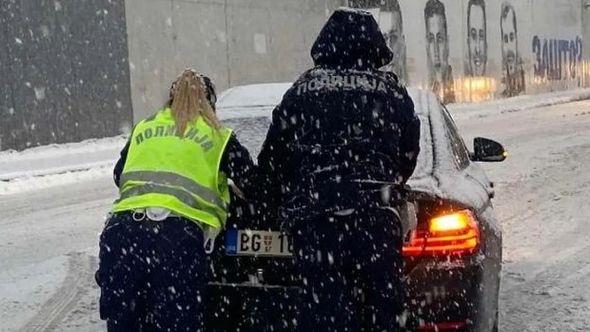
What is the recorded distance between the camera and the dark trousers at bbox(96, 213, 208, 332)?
11.3 ft

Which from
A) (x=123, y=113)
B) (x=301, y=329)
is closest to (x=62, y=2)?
(x=123, y=113)

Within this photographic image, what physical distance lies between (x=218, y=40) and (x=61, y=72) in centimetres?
521

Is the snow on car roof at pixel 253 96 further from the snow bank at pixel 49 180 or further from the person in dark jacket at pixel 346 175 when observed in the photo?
the snow bank at pixel 49 180

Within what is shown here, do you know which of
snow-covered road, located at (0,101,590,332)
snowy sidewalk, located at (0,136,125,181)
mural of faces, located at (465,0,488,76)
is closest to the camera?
snow-covered road, located at (0,101,590,332)

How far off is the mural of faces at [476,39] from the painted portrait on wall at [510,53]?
5.51 feet

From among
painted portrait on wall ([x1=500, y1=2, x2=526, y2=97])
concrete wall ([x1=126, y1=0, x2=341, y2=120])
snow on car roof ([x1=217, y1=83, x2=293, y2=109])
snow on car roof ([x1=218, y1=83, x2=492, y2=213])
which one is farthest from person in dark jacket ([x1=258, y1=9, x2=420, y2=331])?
painted portrait on wall ([x1=500, y1=2, x2=526, y2=97])

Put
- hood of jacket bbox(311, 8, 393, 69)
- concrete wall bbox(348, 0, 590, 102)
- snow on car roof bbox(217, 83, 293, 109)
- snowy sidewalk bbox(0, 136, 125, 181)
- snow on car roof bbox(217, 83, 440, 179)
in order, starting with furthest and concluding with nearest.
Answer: concrete wall bbox(348, 0, 590, 102) < snowy sidewalk bbox(0, 136, 125, 181) < snow on car roof bbox(217, 83, 293, 109) < snow on car roof bbox(217, 83, 440, 179) < hood of jacket bbox(311, 8, 393, 69)

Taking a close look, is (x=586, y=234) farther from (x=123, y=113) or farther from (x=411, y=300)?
(x=123, y=113)

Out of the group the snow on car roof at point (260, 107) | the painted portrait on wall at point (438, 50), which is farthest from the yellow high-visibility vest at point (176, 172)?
the painted portrait on wall at point (438, 50)

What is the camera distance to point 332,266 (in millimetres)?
3289

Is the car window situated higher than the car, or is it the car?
the car window

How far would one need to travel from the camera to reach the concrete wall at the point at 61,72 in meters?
18.0

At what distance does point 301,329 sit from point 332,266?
0.99 ft

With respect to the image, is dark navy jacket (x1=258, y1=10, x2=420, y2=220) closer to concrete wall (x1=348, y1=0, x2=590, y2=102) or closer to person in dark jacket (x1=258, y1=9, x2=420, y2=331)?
person in dark jacket (x1=258, y1=9, x2=420, y2=331)
